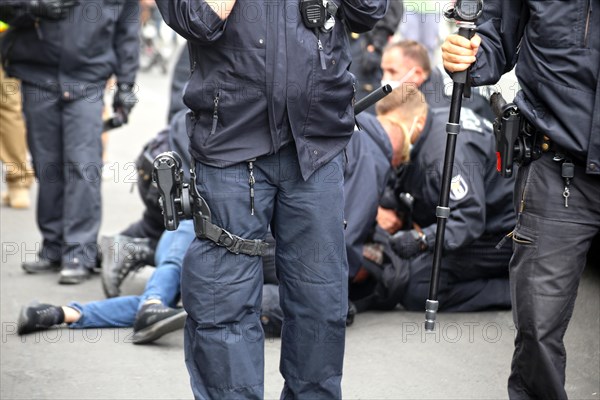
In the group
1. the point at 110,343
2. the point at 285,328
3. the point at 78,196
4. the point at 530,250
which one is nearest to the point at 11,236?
the point at 78,196

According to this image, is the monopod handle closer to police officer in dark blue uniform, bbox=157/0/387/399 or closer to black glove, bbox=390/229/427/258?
police officer in dark blue uniform, bbox=157/0/387/399

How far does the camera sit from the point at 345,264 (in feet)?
12.7

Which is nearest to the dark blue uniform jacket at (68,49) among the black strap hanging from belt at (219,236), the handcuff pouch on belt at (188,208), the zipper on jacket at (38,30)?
the zipper on jacket at (38,30)

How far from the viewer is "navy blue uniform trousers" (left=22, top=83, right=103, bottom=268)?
21.5 feet

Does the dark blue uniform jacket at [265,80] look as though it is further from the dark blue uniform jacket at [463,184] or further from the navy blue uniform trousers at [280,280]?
the dark blue uniform jacket at [463,184]

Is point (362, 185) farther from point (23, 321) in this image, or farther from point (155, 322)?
point (23, 321)

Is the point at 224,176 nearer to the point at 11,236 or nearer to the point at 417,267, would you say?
the point at 417,267

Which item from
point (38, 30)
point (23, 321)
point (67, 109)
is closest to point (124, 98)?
point (67, 109)

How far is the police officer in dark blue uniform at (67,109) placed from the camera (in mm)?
6480

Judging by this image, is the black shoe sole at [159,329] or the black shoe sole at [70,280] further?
the black shoe sole at [70,280]

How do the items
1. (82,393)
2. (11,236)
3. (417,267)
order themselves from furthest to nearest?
(11,236) < (417,267) < (82,393)

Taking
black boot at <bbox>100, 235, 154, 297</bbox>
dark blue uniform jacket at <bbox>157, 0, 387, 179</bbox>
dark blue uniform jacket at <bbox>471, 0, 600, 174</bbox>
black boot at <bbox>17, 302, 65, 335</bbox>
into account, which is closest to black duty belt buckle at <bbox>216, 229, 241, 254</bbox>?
dark blue uniform jacket at <bbox>157, 0, 387, 179</bbox>

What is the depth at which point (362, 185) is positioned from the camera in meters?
5.32

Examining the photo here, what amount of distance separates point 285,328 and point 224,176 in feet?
2.04
